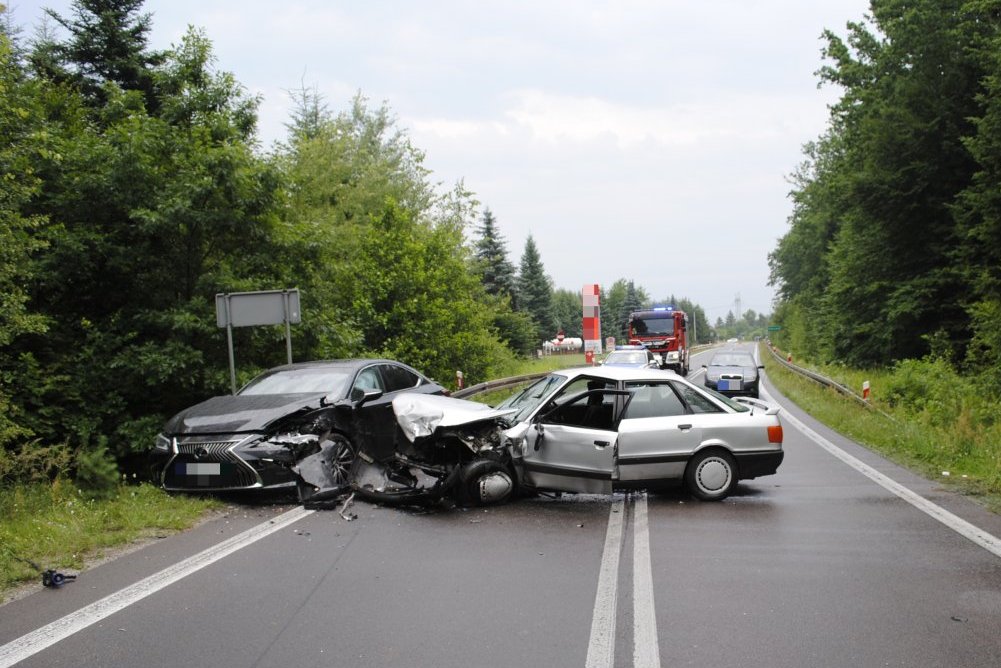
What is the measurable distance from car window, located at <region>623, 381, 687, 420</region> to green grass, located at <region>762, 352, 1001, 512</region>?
10.9 feet

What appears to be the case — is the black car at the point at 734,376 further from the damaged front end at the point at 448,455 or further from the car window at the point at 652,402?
the damaged front end at the point at 448,455

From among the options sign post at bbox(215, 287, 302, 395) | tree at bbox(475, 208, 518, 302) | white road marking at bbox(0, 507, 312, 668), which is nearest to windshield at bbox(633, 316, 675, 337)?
tree at bbox(475, 208, 518, 302)

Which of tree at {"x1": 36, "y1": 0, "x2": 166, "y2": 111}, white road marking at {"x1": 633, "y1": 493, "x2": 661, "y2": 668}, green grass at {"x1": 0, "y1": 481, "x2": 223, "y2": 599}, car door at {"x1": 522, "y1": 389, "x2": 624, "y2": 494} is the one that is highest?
tree at {"x1": 36, "y1": 0, "x2": 166, "y2": 111}

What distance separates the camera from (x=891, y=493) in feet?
28.8

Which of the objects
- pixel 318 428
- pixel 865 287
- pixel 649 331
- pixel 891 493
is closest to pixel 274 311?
pixel 318 428

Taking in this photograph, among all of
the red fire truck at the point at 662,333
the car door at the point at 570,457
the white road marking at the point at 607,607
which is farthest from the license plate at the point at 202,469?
the red fire truck at the point at 662,333

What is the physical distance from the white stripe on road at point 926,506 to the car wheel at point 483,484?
4279 mm

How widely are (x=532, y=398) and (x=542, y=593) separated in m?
4.12

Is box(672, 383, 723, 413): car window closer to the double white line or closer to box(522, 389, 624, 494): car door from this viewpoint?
box(522, 389, 624, 494): car door

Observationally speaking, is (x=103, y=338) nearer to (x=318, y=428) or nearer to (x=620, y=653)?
(x=318, y=428)

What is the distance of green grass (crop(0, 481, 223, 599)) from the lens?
235 inches

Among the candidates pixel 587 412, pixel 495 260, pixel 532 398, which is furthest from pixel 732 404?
pixel 495 260

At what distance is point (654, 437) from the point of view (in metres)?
8.29

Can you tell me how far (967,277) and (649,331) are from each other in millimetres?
16127
